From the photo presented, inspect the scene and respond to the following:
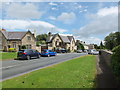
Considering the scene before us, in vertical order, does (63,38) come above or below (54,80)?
above

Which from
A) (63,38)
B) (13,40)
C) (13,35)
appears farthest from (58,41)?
(13,40)

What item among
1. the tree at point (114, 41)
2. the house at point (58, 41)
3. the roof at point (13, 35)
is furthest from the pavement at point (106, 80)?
the house at point (58, 41)

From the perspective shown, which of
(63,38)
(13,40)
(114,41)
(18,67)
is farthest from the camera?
(63,38)

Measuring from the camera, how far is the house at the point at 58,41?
184 feet

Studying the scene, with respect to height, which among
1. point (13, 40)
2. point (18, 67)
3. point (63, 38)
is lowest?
point (18, 67)

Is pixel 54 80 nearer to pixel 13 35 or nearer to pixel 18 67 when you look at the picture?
pixel 18 67

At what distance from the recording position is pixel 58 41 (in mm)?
57875

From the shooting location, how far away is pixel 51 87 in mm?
5207

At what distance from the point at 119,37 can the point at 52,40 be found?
1679 inches

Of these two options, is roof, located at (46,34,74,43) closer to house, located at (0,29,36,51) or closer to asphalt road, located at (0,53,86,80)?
house, located at (0,29,36,51)

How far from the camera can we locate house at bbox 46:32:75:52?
56131 mm

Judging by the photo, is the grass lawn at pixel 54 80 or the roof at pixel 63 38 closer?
the grass lawn at pixel 54 80

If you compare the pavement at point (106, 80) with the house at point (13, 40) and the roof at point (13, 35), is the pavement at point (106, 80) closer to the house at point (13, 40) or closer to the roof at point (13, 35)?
the house at point (13, 40)

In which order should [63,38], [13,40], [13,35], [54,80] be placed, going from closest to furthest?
1. [54,80]
2. [13,40]
3. [13,35]
4. [63,38]
